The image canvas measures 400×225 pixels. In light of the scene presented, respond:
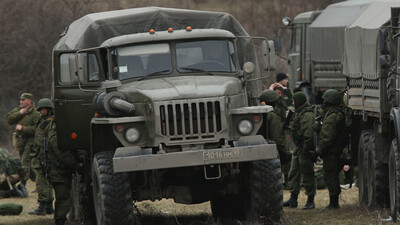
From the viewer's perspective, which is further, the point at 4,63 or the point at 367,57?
the point at 4,63

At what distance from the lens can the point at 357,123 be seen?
17.4 metres

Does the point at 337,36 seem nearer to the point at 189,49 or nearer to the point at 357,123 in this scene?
the point at 357,123

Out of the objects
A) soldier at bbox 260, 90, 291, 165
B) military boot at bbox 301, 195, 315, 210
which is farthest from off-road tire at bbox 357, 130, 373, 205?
soldier at bbox 260, 90, 291, 165

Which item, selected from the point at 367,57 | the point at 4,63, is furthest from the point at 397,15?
the point at 4,63

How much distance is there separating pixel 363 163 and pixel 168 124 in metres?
4.73

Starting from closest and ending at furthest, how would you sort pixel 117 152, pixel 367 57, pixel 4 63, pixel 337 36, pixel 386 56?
pixel 117 152
pixel 386 56
pixel 367 57
pixel 337 36
pixel 4 63

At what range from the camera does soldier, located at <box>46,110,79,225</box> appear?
15578 millimetres

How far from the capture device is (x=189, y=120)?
1290cm

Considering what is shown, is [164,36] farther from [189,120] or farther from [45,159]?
[45,159]

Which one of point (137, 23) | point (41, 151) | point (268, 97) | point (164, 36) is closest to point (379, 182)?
point (268, 97)

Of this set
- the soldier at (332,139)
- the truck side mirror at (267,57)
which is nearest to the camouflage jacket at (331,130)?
the soldier at (332,139)

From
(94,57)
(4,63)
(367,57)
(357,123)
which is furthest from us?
(4,63)

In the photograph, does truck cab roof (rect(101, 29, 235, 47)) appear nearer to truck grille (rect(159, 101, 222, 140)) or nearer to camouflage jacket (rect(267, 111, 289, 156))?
truck grille (rect(159, 101, 222, 140))

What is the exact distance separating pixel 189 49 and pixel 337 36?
41.8 ft
